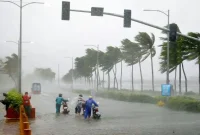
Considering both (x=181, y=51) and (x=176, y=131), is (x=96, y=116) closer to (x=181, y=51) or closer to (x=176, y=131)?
(x=176, y=131)

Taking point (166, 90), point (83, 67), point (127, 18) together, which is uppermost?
point (83, 67)

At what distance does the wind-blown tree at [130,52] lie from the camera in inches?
2859

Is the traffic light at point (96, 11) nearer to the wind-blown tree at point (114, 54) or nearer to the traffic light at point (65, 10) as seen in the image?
the traffic light at point (65, 10)

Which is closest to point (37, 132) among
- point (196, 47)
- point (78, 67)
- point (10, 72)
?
point (196, 47)

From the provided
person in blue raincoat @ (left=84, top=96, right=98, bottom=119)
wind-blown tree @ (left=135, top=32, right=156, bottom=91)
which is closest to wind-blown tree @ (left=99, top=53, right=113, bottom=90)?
wind-blown tree @ (left=135, top=32, right=156, bottom=91)

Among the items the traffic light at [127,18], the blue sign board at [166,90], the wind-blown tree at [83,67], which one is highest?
the wind-blown tree at [83,67]

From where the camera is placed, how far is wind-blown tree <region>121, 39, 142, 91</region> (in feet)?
238

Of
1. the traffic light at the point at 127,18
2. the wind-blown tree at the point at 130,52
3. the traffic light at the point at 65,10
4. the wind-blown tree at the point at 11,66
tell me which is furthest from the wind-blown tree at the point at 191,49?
the wind-blown tree at the point at 11,66

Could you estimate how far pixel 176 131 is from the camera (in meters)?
17.2

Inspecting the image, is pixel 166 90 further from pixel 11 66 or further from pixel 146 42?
pixel 11 66

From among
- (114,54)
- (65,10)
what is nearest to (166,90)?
(65,10)

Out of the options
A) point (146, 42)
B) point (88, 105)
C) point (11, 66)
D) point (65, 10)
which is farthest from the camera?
point (11, 66)

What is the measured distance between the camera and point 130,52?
75.5m

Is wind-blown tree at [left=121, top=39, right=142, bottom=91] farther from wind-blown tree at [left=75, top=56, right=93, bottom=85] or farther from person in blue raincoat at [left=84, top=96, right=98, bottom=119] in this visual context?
person in blue raincoat at [left=84, top=96, right=98, bottom=119]
